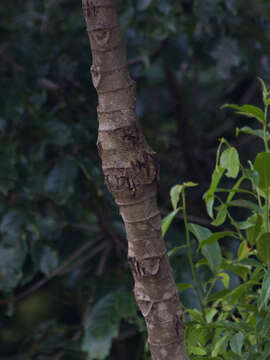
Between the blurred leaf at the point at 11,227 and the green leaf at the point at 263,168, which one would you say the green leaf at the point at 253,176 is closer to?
the green leaf at the point at 263,168

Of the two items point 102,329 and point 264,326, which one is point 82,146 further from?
point 264,326

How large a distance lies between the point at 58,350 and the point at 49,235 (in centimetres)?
30


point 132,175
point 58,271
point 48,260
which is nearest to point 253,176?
point 132,175

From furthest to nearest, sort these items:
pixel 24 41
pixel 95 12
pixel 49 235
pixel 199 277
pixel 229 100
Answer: pixel 229 100 < pixel 24 41 < pixel 49 235 < pixel 199 277 < pixel 95 12

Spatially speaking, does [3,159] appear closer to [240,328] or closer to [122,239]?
[122,239]

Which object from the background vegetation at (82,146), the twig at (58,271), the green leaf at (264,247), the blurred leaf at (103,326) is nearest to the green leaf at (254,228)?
the green leaf at (264,247)

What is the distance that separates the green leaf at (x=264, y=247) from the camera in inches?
22.0

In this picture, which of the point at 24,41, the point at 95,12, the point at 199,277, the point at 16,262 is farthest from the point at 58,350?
the point at 95,12

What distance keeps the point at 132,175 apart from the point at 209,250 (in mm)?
202

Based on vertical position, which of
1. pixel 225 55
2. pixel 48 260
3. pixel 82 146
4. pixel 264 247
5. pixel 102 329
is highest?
pixel 225 55

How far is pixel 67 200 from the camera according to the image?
1.23 meters

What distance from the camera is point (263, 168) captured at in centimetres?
56

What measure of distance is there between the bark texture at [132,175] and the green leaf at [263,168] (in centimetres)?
11

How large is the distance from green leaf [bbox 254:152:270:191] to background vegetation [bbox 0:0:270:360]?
18.5 inches
